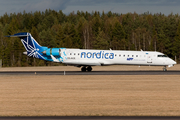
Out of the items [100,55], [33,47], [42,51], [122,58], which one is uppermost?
[33,47]

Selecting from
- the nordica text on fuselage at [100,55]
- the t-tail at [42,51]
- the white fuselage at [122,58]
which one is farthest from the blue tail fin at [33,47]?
the nordica text on fuselage at [100,55]

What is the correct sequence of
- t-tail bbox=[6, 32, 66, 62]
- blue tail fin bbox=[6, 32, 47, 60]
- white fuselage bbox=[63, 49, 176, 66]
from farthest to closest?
1. blue tail fin bbox=[6, 32, 47, 60]
2. t-tail bbox=[6, 32, 66, 62]
3. white fuselage bbox=[63, 49, 176, 66]

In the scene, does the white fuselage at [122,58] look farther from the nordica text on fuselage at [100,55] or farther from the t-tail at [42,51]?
the t-tail at [42,51]

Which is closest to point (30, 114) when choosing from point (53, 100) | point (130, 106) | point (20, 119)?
point (20, 119)

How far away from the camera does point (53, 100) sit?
18.3 metres

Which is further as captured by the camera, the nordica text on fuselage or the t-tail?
the t-tail

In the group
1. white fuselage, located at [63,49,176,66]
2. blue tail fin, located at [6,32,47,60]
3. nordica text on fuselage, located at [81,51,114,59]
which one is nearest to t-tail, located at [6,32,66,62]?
blue tail fin, located at [6,32,47,60]

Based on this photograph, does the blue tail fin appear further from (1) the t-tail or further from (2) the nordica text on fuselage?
(2) the nordica text on fuselage

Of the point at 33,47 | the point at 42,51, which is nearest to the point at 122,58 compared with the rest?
the point at 42,51

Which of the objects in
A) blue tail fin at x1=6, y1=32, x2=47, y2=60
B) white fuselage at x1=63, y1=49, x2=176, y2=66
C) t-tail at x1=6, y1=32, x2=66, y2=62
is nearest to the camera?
white fuselage at x1=63, y1=49, x2=176, y2=66

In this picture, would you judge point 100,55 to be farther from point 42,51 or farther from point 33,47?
point 33,47

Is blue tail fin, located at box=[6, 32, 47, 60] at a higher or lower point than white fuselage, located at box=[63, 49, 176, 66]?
higher

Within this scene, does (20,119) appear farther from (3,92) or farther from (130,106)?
(3,92)

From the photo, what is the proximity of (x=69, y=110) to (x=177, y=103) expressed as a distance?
6549 millimetres
